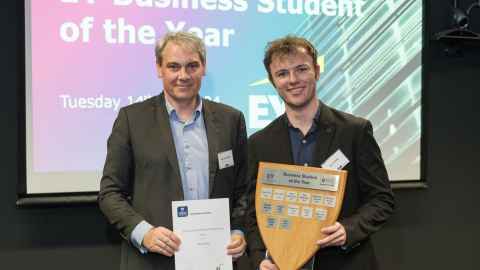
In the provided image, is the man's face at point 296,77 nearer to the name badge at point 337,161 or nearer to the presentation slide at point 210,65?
the name badge at point 337,161

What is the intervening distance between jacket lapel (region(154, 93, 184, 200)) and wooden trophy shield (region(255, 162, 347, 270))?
310 mm

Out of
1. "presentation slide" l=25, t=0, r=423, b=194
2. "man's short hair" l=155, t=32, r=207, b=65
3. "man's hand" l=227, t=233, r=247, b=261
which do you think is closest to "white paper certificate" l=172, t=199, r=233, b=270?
"man's hand" l=227, t=233, r=247, b=261

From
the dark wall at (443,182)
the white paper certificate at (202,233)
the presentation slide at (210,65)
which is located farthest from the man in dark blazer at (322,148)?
the dark wall at (443,182)

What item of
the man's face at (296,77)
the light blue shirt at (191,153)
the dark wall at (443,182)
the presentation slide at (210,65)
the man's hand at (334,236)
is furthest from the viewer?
the dark wall at (443,182)

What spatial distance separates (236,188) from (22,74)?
4.62 ft

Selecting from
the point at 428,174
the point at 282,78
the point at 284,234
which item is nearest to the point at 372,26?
Result: the point at 428,174

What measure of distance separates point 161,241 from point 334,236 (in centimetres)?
61

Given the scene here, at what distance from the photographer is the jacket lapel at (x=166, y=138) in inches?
73.9

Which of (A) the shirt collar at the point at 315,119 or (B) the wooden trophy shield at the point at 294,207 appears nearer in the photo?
(B) the wooden trophy shield at the point at 294,207

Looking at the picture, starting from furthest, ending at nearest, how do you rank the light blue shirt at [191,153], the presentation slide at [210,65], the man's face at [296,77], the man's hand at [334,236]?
1. the presentation slide at [210,65]
2. the light blue shirt at [191,153]
3. the man's face at [296,77]
4. the man's hand at [334,236]

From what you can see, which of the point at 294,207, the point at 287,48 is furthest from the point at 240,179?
the point at 287,48

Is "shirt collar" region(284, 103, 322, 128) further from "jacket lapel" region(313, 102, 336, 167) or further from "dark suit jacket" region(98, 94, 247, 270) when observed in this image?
"dark suit jacket" region(98, 94, 247, 270)

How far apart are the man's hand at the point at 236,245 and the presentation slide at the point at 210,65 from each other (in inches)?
45.4

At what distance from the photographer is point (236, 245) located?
1.89m
